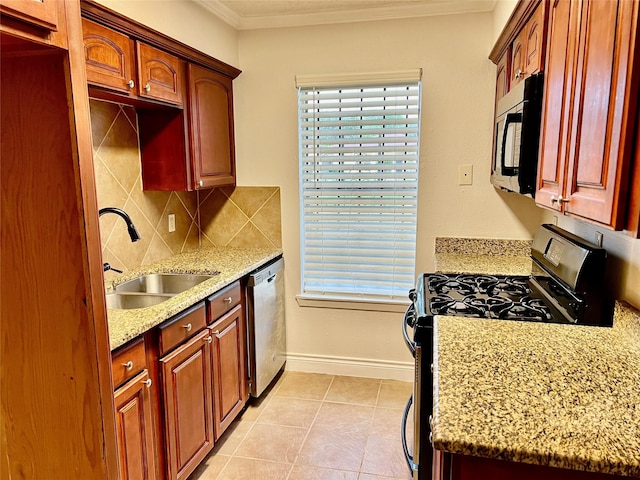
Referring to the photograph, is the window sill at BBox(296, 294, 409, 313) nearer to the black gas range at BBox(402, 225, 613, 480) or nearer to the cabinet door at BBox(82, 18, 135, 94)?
the black gas range at BBox(402, 225, 613, 480)

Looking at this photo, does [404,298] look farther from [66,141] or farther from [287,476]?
[66,141]

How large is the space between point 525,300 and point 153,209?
81.2 inches

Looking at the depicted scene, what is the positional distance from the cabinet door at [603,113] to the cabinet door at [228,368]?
1.68 metres

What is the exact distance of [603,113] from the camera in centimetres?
106

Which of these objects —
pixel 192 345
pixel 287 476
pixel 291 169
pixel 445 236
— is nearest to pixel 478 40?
pixel 445 236

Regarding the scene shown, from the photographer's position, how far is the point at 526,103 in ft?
5.38

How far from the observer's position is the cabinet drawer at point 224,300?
7.03 ft

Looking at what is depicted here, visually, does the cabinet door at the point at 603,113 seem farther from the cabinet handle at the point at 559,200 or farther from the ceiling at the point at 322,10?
the ceiling at the point at 322,10

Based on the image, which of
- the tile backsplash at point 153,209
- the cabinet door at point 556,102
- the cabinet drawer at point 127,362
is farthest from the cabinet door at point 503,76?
the cabinet drawer at point 127,362

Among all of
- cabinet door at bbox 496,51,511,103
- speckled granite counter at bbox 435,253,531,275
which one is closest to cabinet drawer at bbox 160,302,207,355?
speckled granite counter at bbox 435,253,531,275

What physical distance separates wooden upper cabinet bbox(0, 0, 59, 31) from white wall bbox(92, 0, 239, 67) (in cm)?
95

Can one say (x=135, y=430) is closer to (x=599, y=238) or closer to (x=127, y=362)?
(x=127, y=362)

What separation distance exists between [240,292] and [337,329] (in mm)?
923

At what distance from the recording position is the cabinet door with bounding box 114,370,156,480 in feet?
5.08
